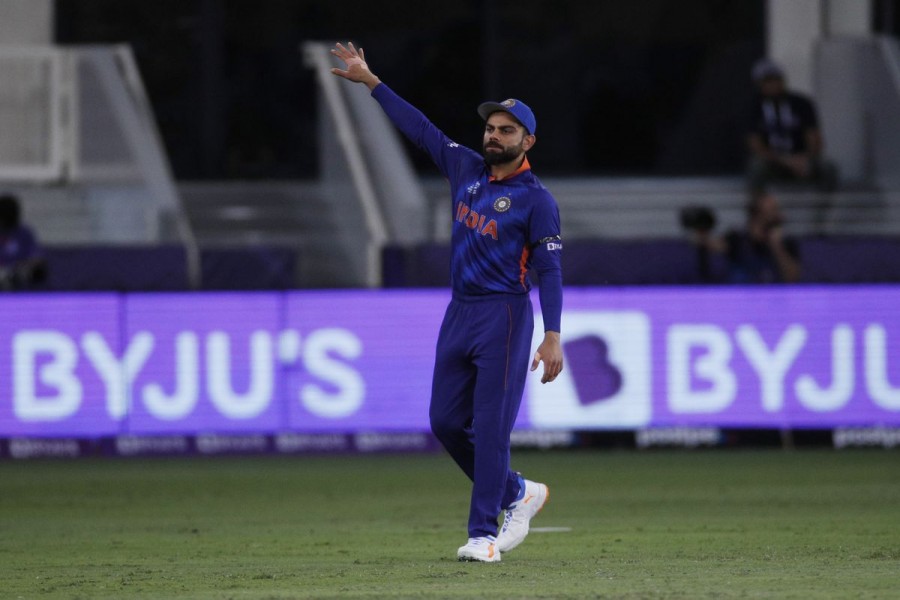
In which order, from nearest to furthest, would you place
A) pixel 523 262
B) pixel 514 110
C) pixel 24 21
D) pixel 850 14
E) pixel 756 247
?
A: pixel 514 110 < pixel 523 262 < pixel 756 247 < pixel 24 21 < pixel 850 14

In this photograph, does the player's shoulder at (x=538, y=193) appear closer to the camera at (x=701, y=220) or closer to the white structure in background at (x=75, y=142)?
the camera at (x=701, y=220)

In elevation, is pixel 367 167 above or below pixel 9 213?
above

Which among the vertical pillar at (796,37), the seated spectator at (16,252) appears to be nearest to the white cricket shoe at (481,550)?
the seated spectator at (16,252)

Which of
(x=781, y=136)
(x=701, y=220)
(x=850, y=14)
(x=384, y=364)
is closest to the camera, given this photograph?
(x=384, y=364)

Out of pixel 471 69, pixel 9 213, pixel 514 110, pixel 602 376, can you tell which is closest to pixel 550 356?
pixel 514 110

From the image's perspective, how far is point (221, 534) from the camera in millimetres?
10820

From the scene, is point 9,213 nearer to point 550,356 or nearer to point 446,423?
point 446,423

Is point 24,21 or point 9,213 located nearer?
point 9,213

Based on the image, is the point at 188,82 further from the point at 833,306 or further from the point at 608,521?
the point at 608,521

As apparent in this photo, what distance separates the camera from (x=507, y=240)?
8.88m

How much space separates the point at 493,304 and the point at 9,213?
9237 mm

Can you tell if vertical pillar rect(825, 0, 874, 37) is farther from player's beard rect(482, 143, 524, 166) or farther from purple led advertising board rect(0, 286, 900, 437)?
player's beard rect(482, 143, 524, 166)

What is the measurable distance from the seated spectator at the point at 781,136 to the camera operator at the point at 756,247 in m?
1.98

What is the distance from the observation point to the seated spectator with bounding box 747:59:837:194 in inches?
784
